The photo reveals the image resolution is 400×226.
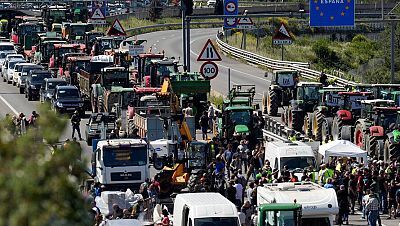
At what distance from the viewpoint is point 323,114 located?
39812 millimetres

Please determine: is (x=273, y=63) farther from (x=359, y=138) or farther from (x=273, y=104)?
(x=359, y=138)

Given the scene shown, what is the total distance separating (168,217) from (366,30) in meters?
83.2

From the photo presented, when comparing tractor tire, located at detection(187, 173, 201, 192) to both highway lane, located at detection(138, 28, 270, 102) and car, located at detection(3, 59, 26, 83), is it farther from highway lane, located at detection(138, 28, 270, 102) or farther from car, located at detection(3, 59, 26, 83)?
car, located at detection(3, 59, 26, 83)

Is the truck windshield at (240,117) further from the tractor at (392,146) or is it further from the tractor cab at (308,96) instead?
the tractor at (392,146)

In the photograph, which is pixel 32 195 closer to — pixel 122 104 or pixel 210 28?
pixel 122 104

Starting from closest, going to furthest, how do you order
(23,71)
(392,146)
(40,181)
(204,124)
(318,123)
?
(40,181)
(392,146)
(318,123)
(204,124)
(23,71)

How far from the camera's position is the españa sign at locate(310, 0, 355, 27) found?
153ft

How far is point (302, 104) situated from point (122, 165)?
14.0 m

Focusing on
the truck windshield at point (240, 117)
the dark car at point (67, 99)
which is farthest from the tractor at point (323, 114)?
the dark car at point (67, 99)

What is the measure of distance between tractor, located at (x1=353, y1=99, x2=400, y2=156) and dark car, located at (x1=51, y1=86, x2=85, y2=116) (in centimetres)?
1423

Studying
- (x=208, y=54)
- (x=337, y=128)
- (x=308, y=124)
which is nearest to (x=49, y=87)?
(x=308, y=124)

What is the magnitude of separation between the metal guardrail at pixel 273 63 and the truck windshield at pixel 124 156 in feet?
80.5

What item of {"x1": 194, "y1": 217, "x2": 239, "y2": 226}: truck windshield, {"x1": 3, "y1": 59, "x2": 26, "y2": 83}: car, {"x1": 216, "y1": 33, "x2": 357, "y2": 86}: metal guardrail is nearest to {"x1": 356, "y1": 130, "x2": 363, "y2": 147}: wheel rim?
{"x1": 194, "y1": 217, "x2": 239, "y2": 226}: truck windshield

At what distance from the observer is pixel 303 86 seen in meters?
43.2
